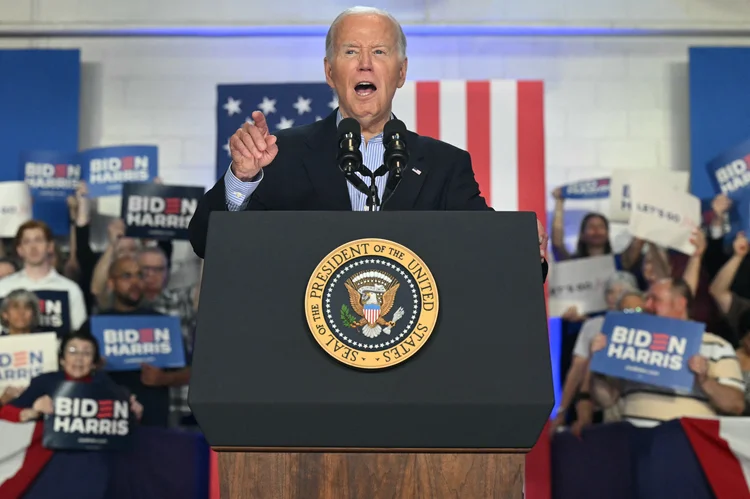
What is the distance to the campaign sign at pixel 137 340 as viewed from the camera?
5.33 metres

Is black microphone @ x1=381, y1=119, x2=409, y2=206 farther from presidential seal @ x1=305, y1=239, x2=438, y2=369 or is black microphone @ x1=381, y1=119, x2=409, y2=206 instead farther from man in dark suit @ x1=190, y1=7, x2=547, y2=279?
presidential seal @ x1=305, y1=239, x2=438, y2=369

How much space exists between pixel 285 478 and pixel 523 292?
445 mm

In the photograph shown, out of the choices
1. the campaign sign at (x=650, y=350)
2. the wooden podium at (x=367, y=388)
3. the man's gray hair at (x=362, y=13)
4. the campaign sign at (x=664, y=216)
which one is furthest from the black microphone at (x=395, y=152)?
the campaign sign at (x=664, y=216)

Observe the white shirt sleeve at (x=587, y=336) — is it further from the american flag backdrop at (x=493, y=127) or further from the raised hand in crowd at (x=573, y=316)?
the american flag backdrop at (x=493, y=127)


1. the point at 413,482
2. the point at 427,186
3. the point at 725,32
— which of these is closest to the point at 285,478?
the point at 413,482

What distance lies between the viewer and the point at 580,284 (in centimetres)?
558

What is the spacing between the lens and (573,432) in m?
5.14

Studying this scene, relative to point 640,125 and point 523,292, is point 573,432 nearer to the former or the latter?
point 640,125

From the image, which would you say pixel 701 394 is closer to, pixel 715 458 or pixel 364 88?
pixel 715 458

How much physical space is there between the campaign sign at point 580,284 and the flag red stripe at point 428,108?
107 cm

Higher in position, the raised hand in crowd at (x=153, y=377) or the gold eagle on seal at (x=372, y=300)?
the gold eagle on seal at (x=372, y=300)

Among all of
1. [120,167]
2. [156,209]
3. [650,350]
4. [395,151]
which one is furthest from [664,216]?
[395,151]

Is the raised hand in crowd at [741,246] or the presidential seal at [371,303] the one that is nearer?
the presidential seal at [371,303]

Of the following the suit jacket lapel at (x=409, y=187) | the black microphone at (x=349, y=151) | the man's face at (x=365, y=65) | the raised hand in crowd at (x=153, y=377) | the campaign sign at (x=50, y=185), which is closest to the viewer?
the black microphone at (x=349, y=151)
